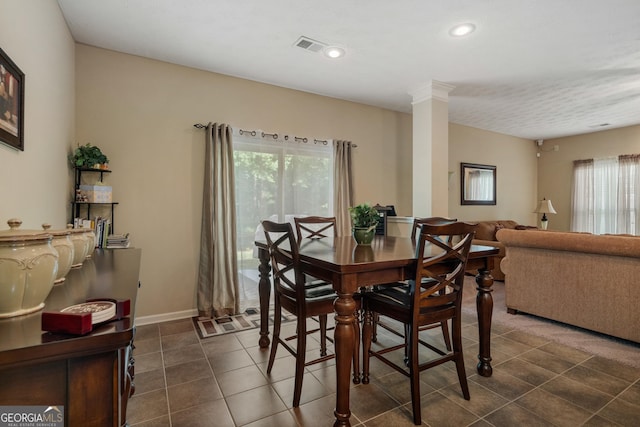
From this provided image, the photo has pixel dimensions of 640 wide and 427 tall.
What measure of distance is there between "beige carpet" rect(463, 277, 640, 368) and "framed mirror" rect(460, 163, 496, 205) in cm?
267

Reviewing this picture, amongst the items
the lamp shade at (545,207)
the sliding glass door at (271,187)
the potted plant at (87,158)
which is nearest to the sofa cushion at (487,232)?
the lamp shade at (545,207)

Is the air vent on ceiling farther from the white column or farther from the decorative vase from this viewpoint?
the decorative vase

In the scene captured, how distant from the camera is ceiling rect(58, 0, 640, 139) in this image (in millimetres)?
2406

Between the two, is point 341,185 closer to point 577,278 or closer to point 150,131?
point 150,131

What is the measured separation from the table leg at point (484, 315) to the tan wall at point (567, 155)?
600 cm

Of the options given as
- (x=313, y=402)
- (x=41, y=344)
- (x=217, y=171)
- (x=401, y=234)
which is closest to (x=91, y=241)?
(x=41, y=344)

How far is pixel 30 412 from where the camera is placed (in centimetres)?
68

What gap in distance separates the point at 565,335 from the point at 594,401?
1.12m

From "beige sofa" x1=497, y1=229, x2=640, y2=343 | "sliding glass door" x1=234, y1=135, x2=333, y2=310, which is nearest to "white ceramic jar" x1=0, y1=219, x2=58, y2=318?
"sliding glass door" x1=234, y1=135, x2=333, y2=310

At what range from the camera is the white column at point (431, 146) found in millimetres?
3867

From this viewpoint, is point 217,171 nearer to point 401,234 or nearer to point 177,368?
point 177,368

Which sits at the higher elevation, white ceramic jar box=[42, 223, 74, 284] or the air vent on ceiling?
the air vent on ceiling

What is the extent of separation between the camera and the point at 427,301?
1739mm

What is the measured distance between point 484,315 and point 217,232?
2.58 meters
